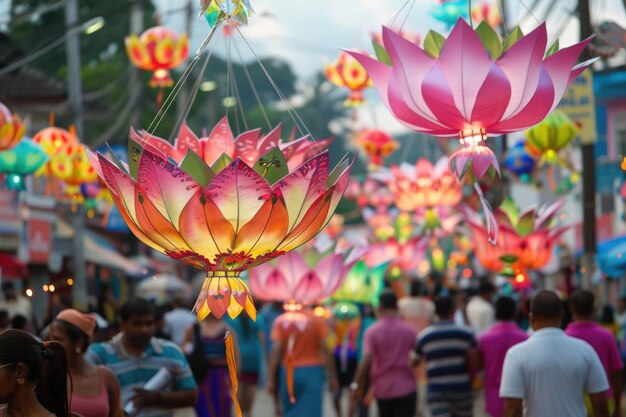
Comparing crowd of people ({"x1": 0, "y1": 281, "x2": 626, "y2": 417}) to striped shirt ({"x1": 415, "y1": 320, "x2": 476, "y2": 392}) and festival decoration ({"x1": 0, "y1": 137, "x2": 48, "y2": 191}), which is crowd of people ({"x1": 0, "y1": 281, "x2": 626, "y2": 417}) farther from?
festival decoration ({"x1": 0, "y1": 137, "x2": 48, "y2": 191})

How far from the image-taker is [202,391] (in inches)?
466

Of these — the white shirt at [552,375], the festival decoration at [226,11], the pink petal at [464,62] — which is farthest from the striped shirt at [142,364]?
the pink petal at [464,62]

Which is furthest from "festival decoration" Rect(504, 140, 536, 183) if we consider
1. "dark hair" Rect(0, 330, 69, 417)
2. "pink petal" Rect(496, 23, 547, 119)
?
"dark hair" Rect(0, 330, 69, 417)

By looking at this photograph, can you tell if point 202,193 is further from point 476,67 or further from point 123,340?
point 123,340

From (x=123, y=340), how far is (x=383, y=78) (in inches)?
124

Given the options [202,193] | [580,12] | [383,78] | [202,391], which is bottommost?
[202,391]

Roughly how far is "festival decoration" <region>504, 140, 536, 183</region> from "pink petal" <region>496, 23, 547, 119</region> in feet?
32.3

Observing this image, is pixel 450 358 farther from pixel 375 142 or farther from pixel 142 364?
pixel 375 142

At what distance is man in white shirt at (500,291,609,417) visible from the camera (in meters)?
7.55

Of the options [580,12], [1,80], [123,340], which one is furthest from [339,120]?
[123,340]

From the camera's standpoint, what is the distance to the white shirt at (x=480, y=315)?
15977 mm

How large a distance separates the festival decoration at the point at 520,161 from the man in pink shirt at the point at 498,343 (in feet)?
17.2

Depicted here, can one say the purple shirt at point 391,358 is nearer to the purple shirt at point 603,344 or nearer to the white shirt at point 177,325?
the purple shirt at point 603,344

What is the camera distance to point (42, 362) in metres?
5.46
